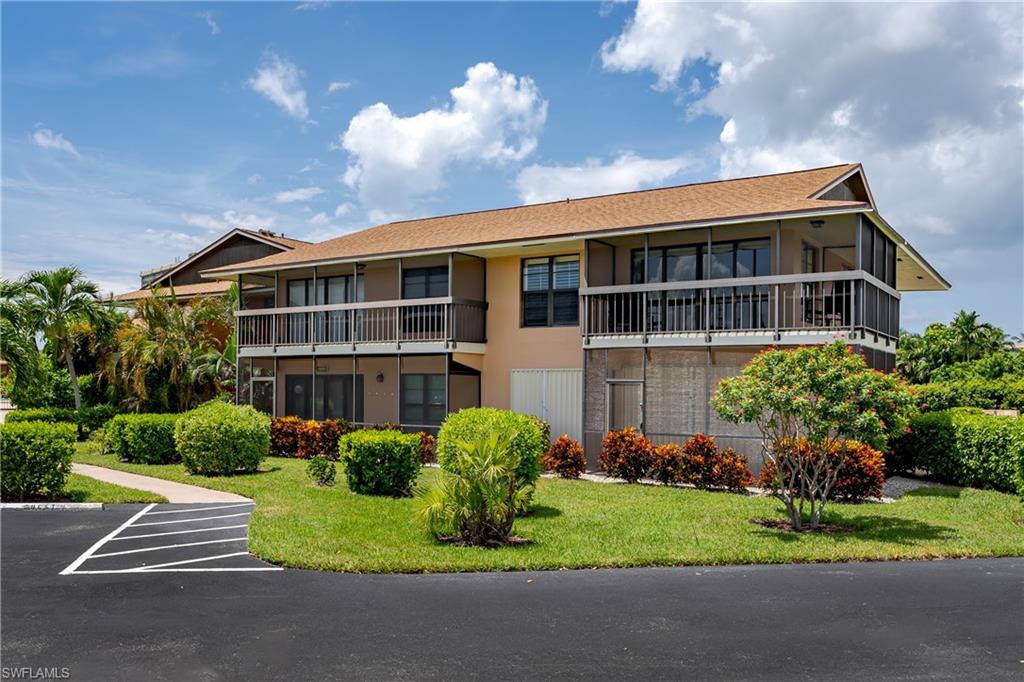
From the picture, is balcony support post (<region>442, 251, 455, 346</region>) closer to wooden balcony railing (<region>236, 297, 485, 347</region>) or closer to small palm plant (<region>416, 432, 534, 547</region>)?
wooden balcony railing (<region>236, 297, 485, 347</region>)

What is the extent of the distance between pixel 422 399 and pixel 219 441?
695 cm

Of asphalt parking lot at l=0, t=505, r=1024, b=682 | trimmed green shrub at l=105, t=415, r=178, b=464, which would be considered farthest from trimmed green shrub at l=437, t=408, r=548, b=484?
trimmed green shrub at l=105, t=415, r=178, b=464

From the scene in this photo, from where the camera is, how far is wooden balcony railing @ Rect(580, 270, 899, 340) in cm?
1794

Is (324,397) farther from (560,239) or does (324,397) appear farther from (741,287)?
(741,287)

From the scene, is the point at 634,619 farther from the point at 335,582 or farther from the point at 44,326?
the point at 44,326

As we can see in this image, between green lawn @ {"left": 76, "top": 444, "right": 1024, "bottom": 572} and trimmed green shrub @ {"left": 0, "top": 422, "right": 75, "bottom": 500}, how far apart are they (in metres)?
3.12

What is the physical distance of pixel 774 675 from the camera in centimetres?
678

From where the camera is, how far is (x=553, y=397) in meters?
22.5

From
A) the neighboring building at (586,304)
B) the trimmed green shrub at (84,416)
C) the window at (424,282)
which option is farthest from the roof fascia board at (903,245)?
the trimmed green shrub at (84,416)

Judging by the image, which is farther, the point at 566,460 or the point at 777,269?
the point at 566,460

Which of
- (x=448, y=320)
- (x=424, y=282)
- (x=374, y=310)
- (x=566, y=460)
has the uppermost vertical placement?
(x=424, y=282)

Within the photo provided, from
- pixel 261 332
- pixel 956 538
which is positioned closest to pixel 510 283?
pixel 261 332

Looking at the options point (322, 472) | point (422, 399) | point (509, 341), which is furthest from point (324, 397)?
point (322, 472)

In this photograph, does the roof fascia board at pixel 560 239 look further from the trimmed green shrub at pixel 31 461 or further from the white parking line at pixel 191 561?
the white parking line at pixel 191 561
